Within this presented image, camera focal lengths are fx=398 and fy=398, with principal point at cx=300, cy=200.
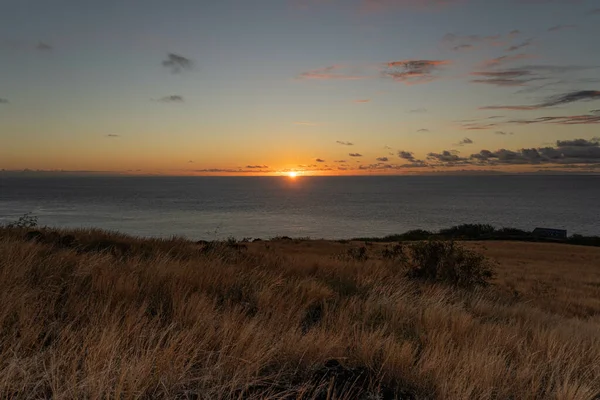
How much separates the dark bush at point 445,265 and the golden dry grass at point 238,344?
554cm

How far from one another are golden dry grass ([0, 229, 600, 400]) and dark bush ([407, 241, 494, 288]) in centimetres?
554

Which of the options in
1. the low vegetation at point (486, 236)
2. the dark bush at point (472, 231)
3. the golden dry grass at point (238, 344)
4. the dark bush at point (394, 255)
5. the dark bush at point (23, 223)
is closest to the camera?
the golden dry grass at point (238, 344)

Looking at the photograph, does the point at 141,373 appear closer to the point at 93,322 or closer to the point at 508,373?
the point at 93,322

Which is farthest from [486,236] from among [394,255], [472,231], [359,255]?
[359,255]

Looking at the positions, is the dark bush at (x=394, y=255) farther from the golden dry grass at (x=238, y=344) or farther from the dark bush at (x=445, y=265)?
the golden dry grass at (x=238, y=344)

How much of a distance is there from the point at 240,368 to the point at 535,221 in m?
118

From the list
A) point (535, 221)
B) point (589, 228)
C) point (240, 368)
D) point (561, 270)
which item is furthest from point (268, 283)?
point (535, 221)

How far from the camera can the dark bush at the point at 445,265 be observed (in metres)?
13.2

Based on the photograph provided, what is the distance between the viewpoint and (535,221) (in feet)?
342

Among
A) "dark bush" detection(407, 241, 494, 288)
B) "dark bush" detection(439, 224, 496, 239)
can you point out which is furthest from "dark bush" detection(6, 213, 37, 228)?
"dark bush" detection(439, 224, 496, 239)

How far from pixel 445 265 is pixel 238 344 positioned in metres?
11.6

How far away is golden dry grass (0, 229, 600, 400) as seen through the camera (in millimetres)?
3002

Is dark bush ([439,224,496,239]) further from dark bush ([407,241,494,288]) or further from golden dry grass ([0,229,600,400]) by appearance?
golden dry grass ([0,229,600,400])

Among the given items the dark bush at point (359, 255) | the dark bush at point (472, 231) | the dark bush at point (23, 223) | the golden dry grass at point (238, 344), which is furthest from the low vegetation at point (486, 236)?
the golden dry grass at point (238, 344)
